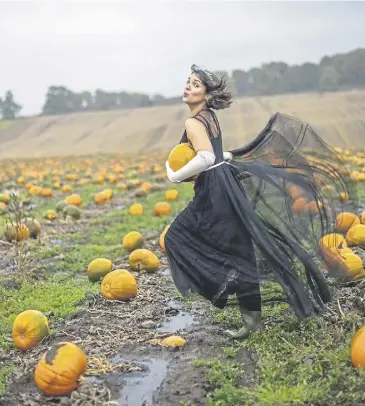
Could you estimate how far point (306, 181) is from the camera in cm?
537

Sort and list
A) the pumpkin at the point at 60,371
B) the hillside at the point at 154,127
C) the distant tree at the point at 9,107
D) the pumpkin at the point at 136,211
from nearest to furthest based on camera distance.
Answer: the pumpkin at the point at 60,371
the pumpkin at the point at 136,211
the hillside at the point at 154,127
the distant tree at the point at 9,107

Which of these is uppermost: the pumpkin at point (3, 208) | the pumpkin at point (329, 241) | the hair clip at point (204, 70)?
the hair clip at point (204, 70)

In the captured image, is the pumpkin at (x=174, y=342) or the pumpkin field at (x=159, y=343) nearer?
the pumpkin field at (x=159, y=343)

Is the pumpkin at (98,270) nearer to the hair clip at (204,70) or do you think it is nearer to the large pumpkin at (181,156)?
the large pumpkin at (181,156)

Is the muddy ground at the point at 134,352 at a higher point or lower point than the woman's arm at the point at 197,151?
lower

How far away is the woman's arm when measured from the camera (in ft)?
16.9

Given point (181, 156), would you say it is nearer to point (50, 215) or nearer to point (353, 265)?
point (353, 265)

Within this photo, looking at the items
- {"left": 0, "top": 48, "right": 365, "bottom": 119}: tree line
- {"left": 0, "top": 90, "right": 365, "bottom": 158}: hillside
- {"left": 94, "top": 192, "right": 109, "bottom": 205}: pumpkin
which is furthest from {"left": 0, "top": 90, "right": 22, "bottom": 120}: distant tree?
{"left": 94, "top": 192, "right": 109, "bottom": 205}: pumpkin

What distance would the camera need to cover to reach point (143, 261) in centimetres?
778

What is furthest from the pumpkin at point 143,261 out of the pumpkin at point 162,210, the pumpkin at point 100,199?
the pumpkin at point 100,199

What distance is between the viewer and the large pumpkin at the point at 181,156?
5320 mm

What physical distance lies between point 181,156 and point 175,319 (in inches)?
69.1

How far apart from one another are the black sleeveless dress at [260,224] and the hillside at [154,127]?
2783 cm

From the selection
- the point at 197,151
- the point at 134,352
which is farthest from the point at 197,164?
the point at 134,352
